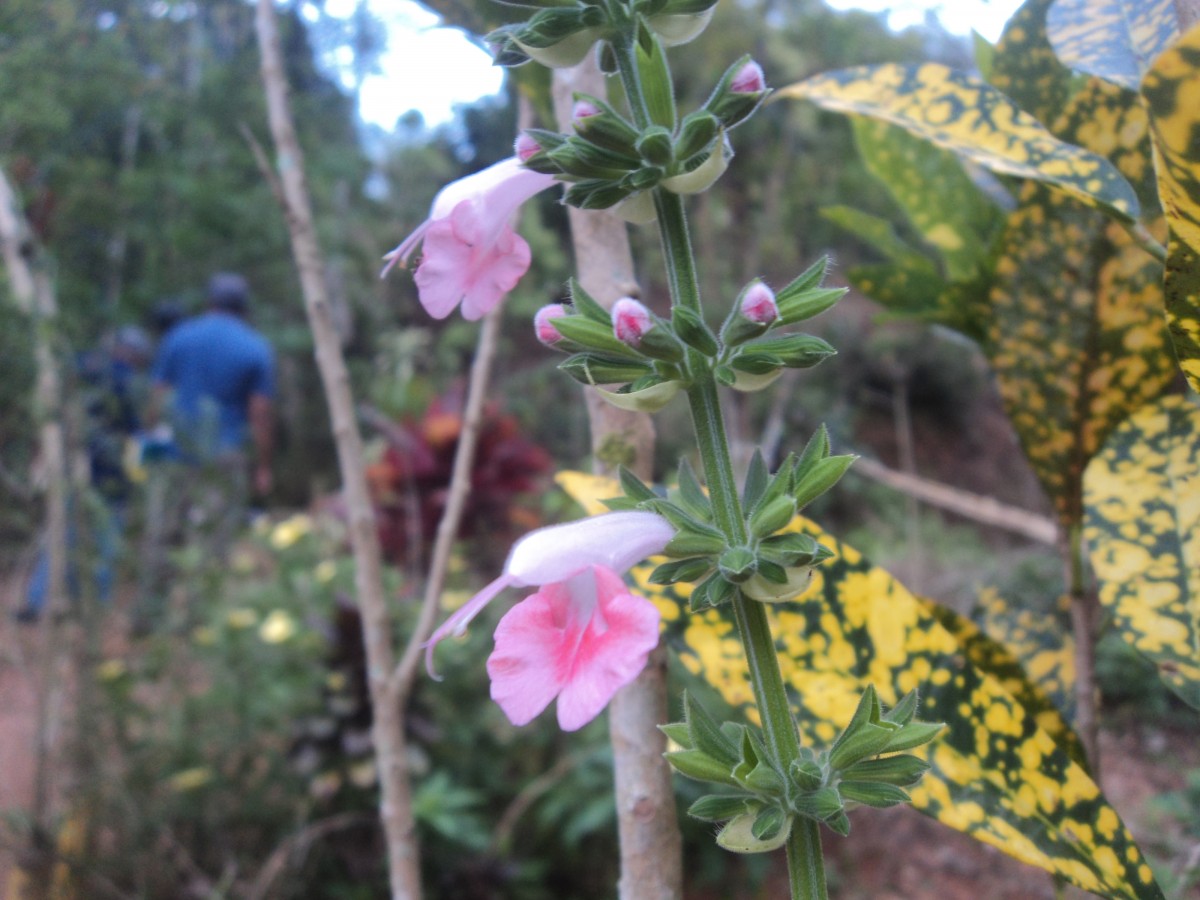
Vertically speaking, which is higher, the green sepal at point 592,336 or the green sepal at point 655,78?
the green sepal at point 655,78

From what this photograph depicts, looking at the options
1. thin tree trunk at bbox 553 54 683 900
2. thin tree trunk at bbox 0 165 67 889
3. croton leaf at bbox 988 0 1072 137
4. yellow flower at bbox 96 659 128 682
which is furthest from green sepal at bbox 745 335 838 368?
yellow flower at bbox 96 659 128 682

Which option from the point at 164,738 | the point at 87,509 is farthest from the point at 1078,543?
the point at 164,738

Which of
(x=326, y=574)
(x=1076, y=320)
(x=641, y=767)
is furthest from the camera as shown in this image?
(x=326, y=574)

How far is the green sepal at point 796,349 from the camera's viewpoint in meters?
0.38

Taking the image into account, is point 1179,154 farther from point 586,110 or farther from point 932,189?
point 932,189

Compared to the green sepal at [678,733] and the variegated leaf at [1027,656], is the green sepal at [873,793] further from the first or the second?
the variegated leaf at [1027,656]

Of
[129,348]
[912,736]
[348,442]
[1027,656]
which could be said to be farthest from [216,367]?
[912,736]

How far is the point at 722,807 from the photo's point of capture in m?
0.38

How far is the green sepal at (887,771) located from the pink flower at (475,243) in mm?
280

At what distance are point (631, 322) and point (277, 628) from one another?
5.96ft

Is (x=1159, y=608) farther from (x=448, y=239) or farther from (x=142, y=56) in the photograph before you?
(x=142, y=56)

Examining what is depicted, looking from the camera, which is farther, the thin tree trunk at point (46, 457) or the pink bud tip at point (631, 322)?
the thin tree trunk at point (46, 457)

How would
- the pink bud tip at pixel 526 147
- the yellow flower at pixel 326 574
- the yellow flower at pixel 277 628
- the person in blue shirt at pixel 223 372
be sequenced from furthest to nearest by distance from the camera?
the person in blue shirt at pixel 223 372, the yellow flower at pixel 326 574, the yellow flower at pixel 277 628, the pink bud tip at pixel 526 147

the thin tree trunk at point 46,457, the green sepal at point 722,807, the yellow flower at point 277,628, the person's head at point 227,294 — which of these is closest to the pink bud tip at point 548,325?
the green sepal at point 722,807
